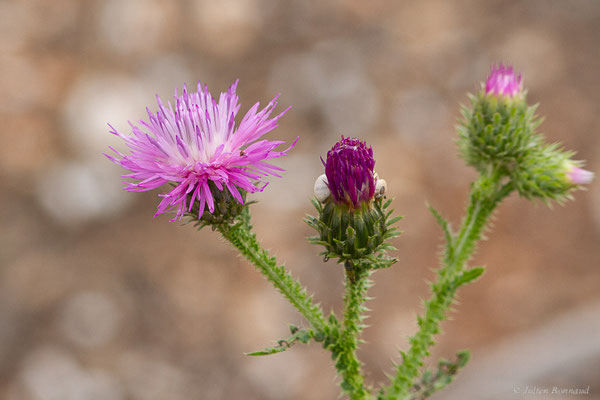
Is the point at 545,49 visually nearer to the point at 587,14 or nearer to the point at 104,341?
the point at 587,14

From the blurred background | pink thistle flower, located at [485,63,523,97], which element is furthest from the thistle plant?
the blurred background

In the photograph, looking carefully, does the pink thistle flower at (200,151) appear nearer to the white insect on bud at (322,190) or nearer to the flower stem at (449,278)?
the white insect on bud at (322,190)

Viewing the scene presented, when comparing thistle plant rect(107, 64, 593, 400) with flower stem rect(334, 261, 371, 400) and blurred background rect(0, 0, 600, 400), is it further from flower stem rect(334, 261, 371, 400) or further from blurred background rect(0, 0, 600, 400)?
blurred background rect(0, 0, 600, 400)

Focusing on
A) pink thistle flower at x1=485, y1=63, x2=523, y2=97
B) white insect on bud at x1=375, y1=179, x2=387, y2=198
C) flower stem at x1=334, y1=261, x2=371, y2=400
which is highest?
pink thistle flower at x1=485, y1=63, x2=523, y2=97

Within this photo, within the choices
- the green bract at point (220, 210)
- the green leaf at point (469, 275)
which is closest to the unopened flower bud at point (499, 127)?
the green leaf at point (469, 275)

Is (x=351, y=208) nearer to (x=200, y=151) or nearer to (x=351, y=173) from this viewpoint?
(x=351, y=173)

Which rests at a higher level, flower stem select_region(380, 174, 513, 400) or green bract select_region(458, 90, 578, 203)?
green bract select_region(458, 90, 578, 203)

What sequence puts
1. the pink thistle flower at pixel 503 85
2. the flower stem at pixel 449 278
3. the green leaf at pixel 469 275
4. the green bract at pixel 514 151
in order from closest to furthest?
the green leaf at pixel 469 275, the flower stem at pixel 449 278, the green bract at pixel 514 151, the pink thistle flower at pixel 503 85

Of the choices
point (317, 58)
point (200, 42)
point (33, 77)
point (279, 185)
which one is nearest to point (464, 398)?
point (279, 185)

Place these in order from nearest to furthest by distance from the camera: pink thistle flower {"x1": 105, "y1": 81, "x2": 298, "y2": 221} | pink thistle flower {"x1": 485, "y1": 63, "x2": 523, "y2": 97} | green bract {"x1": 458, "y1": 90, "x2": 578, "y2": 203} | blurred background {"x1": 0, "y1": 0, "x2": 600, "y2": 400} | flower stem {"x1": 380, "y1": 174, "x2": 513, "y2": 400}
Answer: pink thistle flower {"x1": 105, "y1": 81, "x2": 298, "y2": 221}
flower stem {"x1": 380, "y1": 174, "x2": 513, "y2": 400}
green bract {"x1": 458, "y1": 90, "x2": 578, "y2": 203}
pink thistle flower {"x1": 485, "y1": 63, "x2": 523, "y2": 97}
blurred background {"x1": 0, "y1": 0, "x2": 600, "y2": 400}
